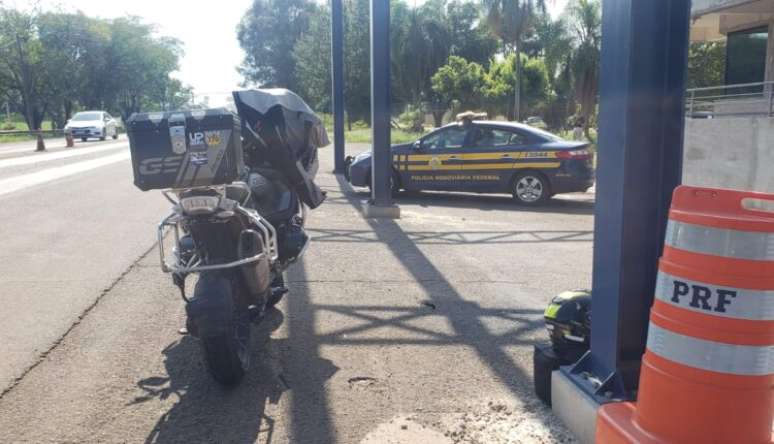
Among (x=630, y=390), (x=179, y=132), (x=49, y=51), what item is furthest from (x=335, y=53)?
(x=49, y=51)

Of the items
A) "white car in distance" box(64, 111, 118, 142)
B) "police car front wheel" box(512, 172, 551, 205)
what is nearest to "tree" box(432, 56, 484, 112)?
"white car in distance" box(64, 111, 118, 142)

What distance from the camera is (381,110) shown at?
431 inches

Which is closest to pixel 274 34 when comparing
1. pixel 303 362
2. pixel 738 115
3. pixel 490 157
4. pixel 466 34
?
pixel 466 34

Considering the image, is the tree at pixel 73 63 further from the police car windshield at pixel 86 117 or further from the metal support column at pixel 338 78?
the metal support column at pixel 338 78

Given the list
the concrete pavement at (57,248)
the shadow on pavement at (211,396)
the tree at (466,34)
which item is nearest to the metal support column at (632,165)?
the shadow on pavement at (211,396)

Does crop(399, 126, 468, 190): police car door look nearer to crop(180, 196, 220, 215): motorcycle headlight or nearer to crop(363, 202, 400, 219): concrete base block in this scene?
crop(363, 202, 400, 219): concrete base block

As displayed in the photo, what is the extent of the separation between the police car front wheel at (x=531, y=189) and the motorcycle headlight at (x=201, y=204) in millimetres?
9329

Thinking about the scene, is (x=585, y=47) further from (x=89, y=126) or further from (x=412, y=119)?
(x=89, y=126)

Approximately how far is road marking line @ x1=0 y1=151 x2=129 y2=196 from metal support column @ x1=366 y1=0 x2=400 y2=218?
22.4ft

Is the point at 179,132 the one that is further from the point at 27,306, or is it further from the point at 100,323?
the point at 27,306

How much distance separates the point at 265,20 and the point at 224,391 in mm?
73057

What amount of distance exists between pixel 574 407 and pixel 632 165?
1.23 m

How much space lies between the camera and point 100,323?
17.5 feet

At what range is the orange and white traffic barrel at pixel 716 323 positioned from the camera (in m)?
2.37
